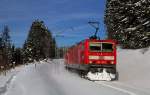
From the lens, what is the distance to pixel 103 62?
3431 centimetres

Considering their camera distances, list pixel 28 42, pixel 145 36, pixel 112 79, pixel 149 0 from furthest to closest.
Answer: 1. pixel 28 42
2. pixel 145 36
3. pixel 149 0
4. pixel 112 79

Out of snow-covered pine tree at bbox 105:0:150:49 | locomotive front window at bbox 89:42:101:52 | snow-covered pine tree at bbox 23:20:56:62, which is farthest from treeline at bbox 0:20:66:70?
locomotive front window at bbox 89:42:101:52

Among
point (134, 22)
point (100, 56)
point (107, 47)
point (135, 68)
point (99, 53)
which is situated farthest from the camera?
point (134, 22)

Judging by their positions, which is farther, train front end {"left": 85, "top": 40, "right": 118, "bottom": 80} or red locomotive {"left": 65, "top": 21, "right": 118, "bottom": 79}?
red locomotive {"left": 65, "top": 21, "right": 118, "bottom": 79}

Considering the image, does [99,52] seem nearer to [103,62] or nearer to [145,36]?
[103,62]

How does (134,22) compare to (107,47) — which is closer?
(107,47)

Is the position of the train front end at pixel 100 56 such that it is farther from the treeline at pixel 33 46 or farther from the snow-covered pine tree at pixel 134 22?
the treeline at pixel 33 46

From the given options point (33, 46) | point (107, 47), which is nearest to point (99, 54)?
point (107, 47)

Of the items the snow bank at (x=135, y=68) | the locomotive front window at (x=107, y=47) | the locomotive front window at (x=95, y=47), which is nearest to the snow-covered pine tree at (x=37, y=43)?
the snow bank at (x=135, y=68)

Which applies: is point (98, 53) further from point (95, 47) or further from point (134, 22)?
point (134, 22)

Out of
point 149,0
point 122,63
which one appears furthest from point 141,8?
point 122,63

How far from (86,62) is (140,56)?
43.5 feet

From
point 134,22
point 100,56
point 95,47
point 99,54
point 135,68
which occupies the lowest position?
point 135,68

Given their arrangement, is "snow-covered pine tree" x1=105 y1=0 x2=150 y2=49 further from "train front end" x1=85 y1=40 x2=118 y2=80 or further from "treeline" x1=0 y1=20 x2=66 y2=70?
"treeline" x1=0 y1=20 x2=66 y2=70
